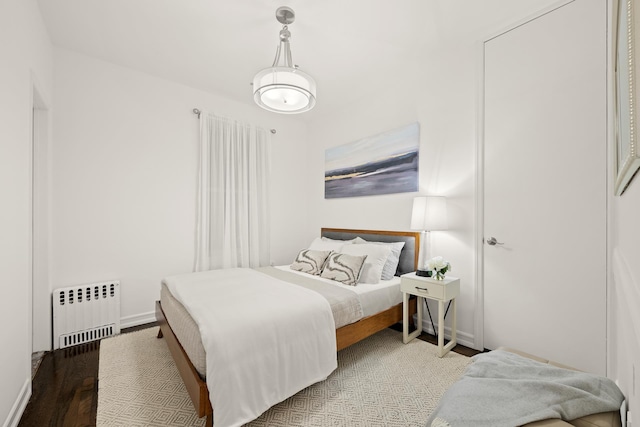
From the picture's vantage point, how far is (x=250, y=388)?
1551 mm

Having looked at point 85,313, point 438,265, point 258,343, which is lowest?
point 85,313

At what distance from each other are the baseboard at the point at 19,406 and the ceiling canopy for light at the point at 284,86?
2.46 m

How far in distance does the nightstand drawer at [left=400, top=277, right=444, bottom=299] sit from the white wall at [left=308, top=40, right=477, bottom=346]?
1.50 ft

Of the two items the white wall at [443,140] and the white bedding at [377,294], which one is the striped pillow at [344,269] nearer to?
the white bedding at [377,294]

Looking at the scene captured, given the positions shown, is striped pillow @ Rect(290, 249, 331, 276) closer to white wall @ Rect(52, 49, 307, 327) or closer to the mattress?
the mattress

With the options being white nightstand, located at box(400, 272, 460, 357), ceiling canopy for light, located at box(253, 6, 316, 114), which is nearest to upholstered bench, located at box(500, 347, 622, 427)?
white nightstand, located at box(400, 272, 460, 357)

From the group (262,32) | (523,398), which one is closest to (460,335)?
(523,398)

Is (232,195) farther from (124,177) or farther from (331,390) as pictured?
(331,390)

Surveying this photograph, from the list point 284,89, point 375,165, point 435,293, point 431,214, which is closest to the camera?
point 284,89

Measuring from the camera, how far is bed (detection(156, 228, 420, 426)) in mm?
1521

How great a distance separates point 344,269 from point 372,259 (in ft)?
1.10

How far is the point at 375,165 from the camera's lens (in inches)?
135

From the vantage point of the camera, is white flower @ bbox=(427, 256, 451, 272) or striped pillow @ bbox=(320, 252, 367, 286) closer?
white flower @ bbox=(427, 256, 451, 272)

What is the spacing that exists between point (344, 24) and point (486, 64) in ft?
4.37
